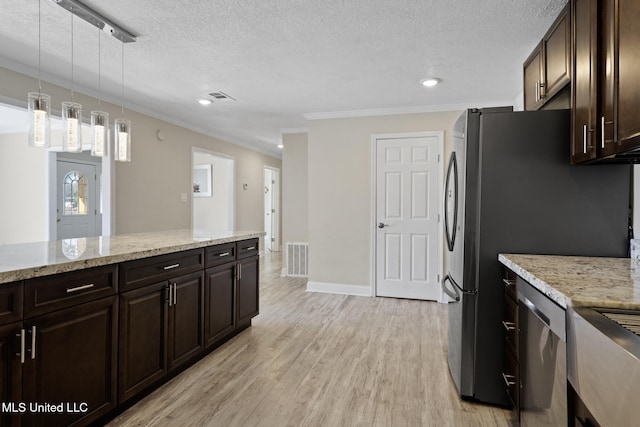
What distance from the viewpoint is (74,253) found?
1858 millimetres

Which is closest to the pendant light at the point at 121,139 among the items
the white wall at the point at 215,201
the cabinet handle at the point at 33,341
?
the cabinet handle at the point at 33,341

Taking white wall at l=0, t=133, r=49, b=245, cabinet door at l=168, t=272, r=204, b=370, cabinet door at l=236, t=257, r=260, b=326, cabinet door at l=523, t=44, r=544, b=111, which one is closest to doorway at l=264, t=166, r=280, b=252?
white wall at l=0, t=133, r=49, b=245

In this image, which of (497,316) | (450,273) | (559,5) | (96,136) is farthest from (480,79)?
(96,136)

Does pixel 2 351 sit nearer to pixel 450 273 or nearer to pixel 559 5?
pixel 450 273

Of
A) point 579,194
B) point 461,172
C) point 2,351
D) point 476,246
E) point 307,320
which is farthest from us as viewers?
point 307,320

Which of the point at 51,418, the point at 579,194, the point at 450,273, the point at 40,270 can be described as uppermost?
the point at 579,194

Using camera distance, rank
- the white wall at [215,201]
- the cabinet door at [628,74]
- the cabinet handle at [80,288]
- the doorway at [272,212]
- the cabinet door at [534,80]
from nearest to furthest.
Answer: the cabinet door at [628,74]
the cabinet handle at [80,288]
the cabinet door at [534,80]
the white wall at [215,201]
the doorway at [272,212]

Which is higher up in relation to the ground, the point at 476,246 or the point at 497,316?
the point at 476,246

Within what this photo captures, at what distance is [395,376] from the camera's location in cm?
242

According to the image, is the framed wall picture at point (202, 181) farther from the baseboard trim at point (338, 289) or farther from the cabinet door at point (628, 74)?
the cabinet door at point (628, 74)

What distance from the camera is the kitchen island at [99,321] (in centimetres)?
143

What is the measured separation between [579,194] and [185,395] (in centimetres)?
248

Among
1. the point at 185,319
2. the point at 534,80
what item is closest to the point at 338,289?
the point at 185,319

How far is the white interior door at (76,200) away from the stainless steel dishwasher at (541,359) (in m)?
6.43
